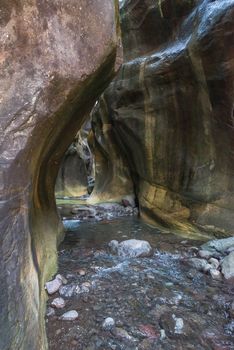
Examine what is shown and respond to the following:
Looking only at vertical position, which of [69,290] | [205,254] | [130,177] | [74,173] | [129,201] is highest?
[74,173]

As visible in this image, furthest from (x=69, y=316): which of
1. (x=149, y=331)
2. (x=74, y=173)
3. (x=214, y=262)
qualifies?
(x=74, y=173)

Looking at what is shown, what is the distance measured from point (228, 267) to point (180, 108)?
405cm

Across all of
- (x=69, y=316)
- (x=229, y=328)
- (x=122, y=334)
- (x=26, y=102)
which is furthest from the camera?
(x=69, y=316)

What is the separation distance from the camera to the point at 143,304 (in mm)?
3342

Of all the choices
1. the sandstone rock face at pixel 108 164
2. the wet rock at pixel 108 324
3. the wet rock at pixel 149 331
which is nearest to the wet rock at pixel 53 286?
the wet rock at pixel 108 324

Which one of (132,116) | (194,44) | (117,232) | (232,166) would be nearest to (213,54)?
(194,44)

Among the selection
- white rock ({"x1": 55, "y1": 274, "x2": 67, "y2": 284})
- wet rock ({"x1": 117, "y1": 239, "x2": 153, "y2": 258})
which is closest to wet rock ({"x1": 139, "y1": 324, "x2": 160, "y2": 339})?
white rock ({"x1": 55, "y1": 274, "x2": 67, "y2": 284})

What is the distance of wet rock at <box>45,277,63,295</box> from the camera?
3541 millimetres

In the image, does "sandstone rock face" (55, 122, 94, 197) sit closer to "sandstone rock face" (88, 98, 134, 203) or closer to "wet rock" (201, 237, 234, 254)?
"sandstone rock face" (88, 98, 134, 203)

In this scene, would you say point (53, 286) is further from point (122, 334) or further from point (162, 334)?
point (162, 334)

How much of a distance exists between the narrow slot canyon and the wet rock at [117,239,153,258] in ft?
0.10

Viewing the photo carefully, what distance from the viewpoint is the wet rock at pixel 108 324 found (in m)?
2.86

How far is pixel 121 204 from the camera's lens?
10539 mm

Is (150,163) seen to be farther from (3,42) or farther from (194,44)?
(3,42)
